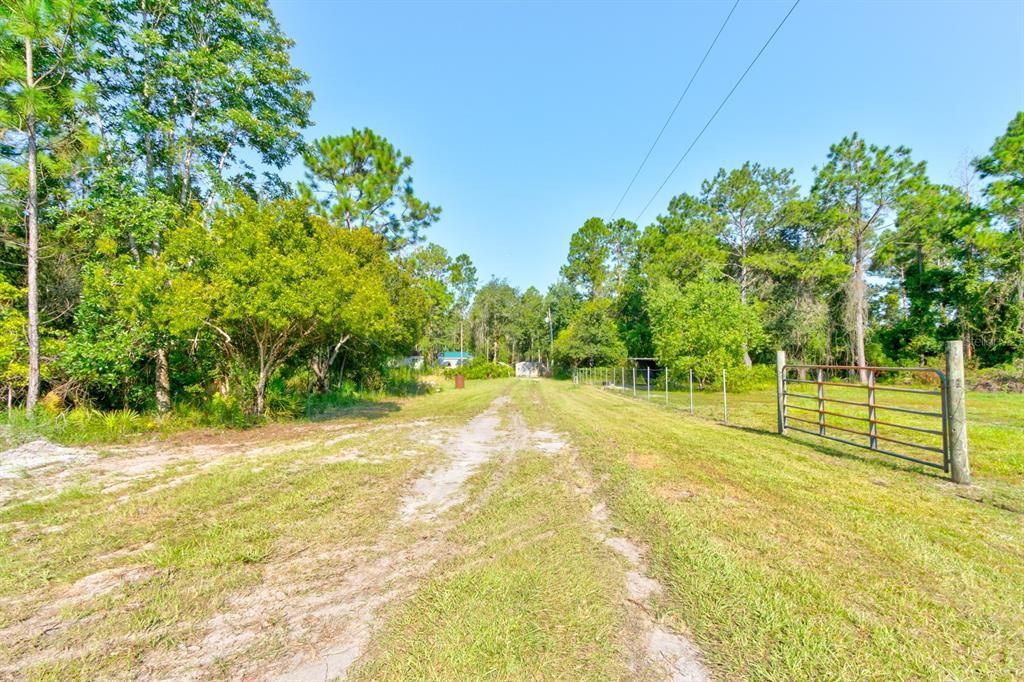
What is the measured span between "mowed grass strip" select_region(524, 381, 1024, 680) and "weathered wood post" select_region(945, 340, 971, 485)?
27cm

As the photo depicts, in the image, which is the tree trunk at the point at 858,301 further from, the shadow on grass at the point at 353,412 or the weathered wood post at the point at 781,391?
the shadow on grass at the point at 353,412

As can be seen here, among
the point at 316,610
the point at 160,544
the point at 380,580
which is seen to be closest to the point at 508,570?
the point at 380,580

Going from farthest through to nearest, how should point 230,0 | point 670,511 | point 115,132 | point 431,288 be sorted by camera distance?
point 431,288 < point 230,0 < point 115,132 < point 670,511

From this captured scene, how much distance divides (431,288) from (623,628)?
20.4 m

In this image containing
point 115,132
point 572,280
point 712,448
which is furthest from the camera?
point 572,280

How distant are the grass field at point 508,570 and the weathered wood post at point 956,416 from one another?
0.95 feet

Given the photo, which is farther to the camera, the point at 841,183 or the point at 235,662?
the point at 841,183

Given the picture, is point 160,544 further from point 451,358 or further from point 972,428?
point 451,358

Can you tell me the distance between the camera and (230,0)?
10406mm

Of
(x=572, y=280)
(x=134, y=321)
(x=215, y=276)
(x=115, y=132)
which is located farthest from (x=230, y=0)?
(x=572, y=280)

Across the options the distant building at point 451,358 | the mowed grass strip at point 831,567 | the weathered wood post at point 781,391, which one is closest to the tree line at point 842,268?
the weathered wood post at point 781,391

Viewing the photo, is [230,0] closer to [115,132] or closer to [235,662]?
[115,132]

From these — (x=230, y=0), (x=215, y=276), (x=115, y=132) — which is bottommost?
(x=215, y=276)

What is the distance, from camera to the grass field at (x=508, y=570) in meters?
1.97
